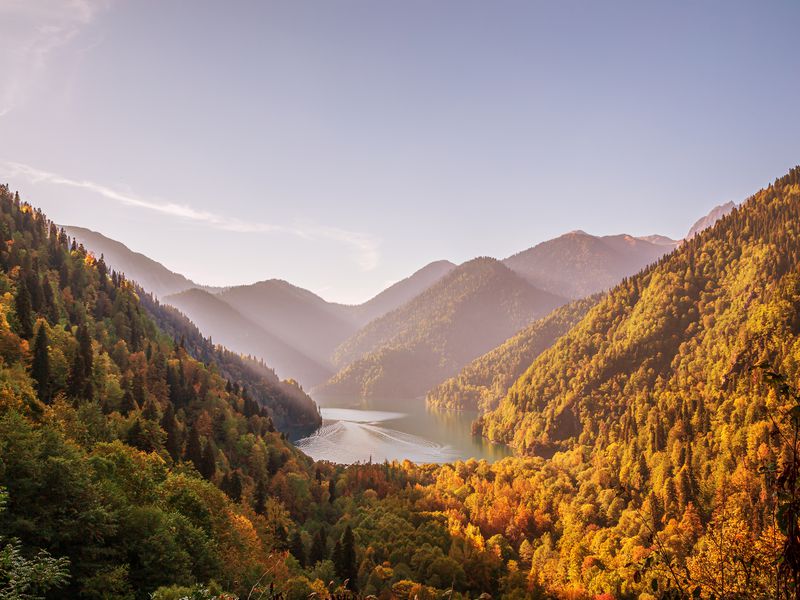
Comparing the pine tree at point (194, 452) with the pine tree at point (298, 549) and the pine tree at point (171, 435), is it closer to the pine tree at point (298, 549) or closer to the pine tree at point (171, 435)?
the pine tree at point (171, 435)

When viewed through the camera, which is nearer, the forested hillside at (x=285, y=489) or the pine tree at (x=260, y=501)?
the forested hillside at (x=285, y=489)

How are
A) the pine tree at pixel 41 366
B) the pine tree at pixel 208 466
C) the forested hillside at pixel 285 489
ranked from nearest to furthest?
the forested hillside at pixel 285 489 < the pine tree at pixel 41 366 < the pine tree at pixel 208 466

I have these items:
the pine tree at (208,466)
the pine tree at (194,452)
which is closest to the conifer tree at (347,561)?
the pine tree at (208,466)

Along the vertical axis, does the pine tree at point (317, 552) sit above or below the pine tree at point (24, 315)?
below

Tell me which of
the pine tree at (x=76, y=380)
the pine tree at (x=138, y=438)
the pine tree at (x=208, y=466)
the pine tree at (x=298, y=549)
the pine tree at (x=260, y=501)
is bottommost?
the pine tree at (x=298, y=549)

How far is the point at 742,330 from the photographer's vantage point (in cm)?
19588

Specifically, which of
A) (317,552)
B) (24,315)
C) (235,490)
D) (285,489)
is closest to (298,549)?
(317,552)

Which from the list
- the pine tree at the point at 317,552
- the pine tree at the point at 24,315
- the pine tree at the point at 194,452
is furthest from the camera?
the pine tree at the point at 194,452

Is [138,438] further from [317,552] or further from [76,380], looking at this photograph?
[317,552]

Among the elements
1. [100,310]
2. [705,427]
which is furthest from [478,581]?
[100,310]

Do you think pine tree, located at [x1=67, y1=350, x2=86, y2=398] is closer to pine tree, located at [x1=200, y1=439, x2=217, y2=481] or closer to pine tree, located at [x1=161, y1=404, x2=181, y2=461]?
pine tree, located at [x1=161, y1=404, x2=181, y2=461]

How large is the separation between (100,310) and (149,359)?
89.9ft

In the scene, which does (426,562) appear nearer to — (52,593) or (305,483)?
(305,483)

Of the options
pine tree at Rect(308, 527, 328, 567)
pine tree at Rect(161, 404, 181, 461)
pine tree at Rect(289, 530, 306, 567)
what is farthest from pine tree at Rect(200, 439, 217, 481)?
Answer: pine tree at Rect(308, 527, 328, 567)
